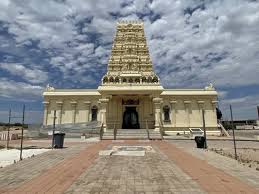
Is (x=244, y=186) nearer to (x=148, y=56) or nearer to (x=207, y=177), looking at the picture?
(x=207, y=177)

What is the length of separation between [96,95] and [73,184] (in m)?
28.5

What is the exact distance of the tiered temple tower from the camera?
35469mm

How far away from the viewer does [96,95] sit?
112 ft

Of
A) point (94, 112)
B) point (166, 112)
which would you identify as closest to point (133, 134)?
point (166, 112)

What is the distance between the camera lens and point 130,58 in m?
38.2

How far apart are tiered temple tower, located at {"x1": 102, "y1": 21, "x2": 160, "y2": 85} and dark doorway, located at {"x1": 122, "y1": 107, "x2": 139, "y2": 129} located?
4.82 m

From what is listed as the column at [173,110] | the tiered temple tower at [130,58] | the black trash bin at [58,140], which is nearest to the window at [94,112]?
the tiered temple tower at [130,58]

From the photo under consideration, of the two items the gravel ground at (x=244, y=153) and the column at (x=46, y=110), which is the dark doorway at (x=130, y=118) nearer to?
the column at (x=46, y=110)

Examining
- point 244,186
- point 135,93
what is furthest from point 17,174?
point 135,93

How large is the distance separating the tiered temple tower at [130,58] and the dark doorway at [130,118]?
482cm

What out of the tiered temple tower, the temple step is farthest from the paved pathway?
the tiered temple tower

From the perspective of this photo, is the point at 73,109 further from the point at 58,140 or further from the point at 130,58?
the point at 58,140

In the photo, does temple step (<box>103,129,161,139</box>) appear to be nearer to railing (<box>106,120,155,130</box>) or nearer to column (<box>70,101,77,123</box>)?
railing (<box>106,120,155,130</box>)

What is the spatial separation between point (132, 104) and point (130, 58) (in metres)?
9.73
